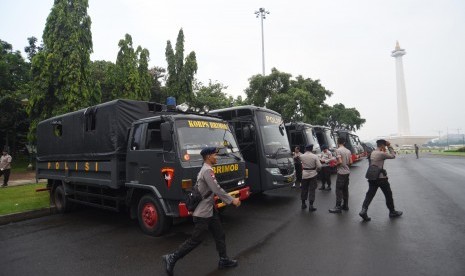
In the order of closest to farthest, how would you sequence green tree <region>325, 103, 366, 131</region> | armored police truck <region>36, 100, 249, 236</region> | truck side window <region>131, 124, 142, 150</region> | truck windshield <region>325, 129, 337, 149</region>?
armored police truck <region>36, 100, 249, 236</region> < truck side window <region>131, 124, 142, 150</region> < truck windshield <region>325, 129, 337, 149</region> < green tree <region>325, 103, 366, 131</region>

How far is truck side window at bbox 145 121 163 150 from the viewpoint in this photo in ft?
19.5

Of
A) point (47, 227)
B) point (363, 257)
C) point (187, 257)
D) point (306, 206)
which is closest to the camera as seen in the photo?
point (363, 257)

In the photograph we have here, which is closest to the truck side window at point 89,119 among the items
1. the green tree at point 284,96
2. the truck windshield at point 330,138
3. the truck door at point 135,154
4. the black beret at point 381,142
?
the truck door at point 135,154

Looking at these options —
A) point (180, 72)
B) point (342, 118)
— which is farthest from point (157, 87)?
point (342, 118)

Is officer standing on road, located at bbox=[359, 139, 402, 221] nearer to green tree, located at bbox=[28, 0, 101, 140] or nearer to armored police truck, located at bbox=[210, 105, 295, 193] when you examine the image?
armored police truck, located at bbox=[210, 105, 295, 193]

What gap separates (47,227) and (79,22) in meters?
16.1

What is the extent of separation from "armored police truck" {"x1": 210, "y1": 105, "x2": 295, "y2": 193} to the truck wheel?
198 inches

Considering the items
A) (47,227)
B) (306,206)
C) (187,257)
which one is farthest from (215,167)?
(47,227)

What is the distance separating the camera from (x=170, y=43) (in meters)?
30.7

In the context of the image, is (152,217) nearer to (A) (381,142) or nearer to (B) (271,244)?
(B) (271,244)

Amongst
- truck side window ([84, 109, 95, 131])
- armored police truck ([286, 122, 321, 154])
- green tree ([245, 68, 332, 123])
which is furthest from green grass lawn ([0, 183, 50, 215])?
green tree ([245, 68, 332, 123])

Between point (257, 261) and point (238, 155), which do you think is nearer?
point (257, 261)

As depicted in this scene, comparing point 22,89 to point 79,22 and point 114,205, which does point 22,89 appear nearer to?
point 79,22

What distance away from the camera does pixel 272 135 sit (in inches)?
363
